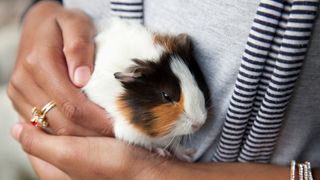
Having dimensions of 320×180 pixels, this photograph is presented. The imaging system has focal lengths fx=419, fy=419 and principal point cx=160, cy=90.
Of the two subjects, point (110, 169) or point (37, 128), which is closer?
point (110, 169)

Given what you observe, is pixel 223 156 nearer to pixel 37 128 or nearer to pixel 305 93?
pixel 305 93

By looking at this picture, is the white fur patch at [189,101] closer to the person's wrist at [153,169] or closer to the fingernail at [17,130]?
the person's wrist at [153,169]

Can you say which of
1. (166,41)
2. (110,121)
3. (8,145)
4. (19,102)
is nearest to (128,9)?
(166,41)

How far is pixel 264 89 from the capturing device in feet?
2.09

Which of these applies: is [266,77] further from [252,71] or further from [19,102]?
[19,102]

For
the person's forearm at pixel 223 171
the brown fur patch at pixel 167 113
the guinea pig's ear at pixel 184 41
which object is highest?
the guinea pig's ear at pixel 184 41

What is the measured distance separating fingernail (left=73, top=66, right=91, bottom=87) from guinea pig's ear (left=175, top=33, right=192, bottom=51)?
163 mm

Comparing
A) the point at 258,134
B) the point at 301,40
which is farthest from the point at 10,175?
the point at 301,40

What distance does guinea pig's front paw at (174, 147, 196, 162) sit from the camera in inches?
29.7

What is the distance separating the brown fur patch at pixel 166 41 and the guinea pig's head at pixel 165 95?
0.5 inches

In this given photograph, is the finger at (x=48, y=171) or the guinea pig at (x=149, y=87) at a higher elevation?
the guinea pig at (x=149, y=87)

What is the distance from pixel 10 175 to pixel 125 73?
3.60 ft

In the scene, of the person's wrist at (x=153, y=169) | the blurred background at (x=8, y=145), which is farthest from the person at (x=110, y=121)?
the blurred background at (x=8, y=145)

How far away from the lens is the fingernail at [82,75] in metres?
0.72
